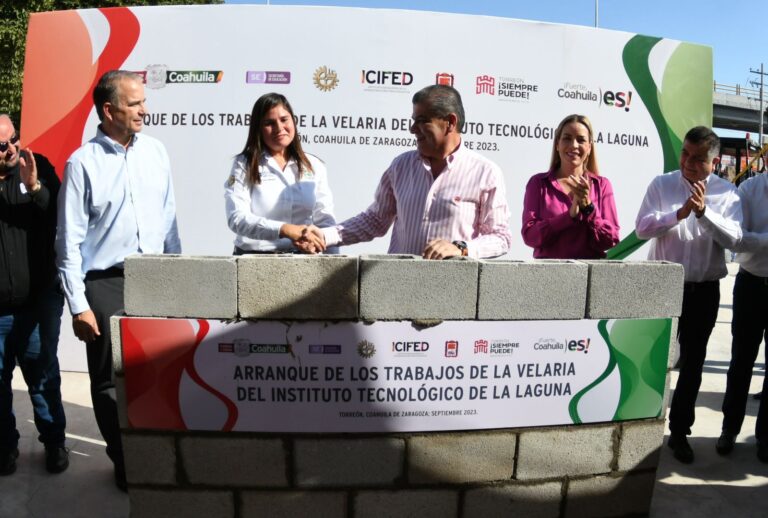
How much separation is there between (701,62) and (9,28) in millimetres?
13660

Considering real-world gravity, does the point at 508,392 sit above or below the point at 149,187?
below

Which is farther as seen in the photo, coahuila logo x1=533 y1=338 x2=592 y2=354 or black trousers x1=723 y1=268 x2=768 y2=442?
black trousers x1=723 y1=268 x2=768 y2=442

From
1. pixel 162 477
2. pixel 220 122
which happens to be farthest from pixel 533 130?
pixel 162 477

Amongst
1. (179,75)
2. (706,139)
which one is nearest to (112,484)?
(179,75)

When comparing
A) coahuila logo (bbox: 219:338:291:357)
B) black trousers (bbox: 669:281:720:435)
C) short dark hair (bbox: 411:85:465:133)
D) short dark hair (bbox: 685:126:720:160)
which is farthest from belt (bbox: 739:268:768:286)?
coahuila logo (bbox: 219:338:291:357)

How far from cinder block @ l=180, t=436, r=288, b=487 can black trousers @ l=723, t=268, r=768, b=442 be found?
2972 millimetres

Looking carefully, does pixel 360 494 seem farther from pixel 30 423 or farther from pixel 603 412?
pixel 30 423

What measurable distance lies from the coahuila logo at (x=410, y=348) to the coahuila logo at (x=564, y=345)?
49 centimetres

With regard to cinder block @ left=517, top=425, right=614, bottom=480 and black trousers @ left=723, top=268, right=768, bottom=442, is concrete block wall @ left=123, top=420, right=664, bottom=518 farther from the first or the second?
black trousers @ left=723, top=268, right=768, bottom=442

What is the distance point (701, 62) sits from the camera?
521cm

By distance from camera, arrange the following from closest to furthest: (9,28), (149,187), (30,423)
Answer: (149,187) < (30,423) < (9,28)

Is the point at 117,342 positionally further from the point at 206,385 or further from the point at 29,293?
the point at 29,293

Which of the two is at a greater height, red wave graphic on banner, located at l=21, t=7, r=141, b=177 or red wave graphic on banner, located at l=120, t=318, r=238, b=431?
red wave graphic on banner, located at l=21, t=7, r=141, b=177

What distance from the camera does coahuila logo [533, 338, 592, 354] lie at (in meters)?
2.43
